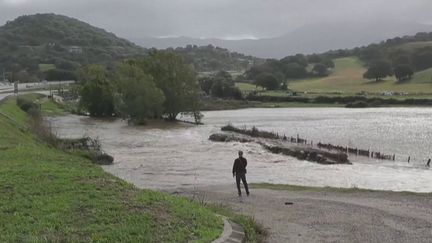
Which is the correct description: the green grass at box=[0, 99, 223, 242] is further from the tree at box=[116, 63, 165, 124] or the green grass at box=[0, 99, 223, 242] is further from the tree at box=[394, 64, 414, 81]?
the tree at box=[394, 64, 414, 81]

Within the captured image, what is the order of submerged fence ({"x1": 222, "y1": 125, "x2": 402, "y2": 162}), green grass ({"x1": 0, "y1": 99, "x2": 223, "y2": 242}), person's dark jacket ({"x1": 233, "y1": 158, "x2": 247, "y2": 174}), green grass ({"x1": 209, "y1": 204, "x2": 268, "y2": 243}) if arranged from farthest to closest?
submerged fence ({"x1": 222, "y1": 125, "x2": 402, "y2": 162}), person's dark jacket ({"x1": 233, "y1": 158, "x2": 247, "y2": 174}), green grass ({"x1": 209, "y1": 204, "x2": 268, "y2": 243}), green grass ({"x1": 0, "y1": 99, "x2": 223, "y2": 242})

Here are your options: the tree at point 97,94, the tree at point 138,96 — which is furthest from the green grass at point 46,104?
the tree at point 138,96

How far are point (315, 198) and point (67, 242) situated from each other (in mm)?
15607

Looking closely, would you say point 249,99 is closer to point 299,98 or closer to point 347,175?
point 299,98

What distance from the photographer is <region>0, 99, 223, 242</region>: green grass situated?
1200 centimetres

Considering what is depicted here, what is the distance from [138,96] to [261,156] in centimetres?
4081

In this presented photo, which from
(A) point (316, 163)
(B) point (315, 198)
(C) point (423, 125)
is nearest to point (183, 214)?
(B) point (315, 198)

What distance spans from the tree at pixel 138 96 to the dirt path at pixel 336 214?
6290cm

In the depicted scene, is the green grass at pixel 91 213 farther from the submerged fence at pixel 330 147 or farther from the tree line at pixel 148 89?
the tree line at pixel 148 89

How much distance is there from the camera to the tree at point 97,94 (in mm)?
107250

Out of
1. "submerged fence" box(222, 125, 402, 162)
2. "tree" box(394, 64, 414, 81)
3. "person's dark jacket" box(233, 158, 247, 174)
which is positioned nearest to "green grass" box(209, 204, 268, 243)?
"person's dark jacket" box(233, 158, 247, 174)

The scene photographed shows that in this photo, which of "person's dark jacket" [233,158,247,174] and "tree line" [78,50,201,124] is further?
"tree line" [78,50,201,124]

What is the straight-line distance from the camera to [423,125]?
88750 mm

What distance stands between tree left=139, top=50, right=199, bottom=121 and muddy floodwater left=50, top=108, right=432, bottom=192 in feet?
19.4
